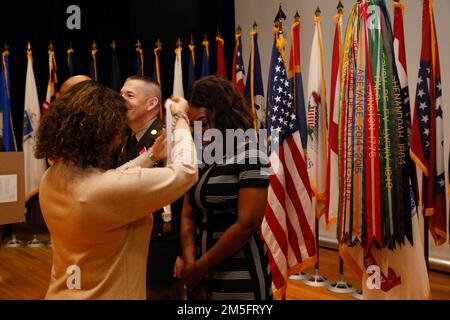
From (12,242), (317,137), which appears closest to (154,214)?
(317,137)

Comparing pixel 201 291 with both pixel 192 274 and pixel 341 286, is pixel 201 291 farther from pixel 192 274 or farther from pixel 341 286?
pixel 341 286

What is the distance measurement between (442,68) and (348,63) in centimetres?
148

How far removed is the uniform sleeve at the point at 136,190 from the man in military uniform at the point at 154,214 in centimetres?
57

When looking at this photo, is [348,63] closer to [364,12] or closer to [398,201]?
[364,12]

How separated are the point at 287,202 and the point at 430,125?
1.16m

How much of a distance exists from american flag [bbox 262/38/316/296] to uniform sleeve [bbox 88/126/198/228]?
6.63ft

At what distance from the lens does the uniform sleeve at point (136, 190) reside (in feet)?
3.45

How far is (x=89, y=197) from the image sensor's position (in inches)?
41.2

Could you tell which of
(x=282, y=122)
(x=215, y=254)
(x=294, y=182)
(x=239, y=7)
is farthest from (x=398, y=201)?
(x=239, y=7)

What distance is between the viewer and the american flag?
120 inches

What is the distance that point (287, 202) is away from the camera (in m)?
3.20

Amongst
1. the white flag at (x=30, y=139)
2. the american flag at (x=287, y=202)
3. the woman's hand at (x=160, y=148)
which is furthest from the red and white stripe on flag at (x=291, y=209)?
the white flag at (x=30, y=139)

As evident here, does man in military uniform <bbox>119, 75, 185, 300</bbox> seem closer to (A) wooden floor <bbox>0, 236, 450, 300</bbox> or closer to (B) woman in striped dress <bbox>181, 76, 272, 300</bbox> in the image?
(B) woman in striped dress <bbox>181, 76, 272, 300</bbox>

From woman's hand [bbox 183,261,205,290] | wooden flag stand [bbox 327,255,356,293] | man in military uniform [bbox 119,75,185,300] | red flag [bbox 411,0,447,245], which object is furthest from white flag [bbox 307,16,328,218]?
woman's hand [bbox 183,261,205,290]
